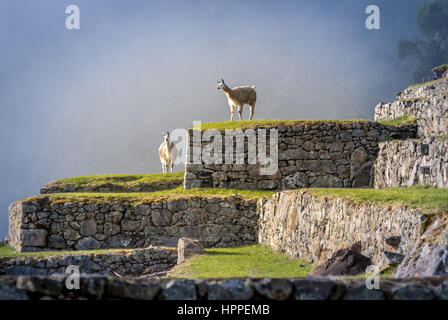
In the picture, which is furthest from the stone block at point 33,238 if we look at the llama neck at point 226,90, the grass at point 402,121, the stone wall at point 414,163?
the grass at point 402,121

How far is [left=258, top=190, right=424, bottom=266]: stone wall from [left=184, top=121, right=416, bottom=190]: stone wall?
10.7ft

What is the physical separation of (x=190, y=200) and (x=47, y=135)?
5785 cm

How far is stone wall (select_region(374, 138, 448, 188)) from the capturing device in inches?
385

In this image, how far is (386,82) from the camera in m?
65.3

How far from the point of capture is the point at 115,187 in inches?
815

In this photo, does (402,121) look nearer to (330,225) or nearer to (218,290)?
(330,225)

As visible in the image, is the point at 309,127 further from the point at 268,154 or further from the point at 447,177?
the point at 447,177

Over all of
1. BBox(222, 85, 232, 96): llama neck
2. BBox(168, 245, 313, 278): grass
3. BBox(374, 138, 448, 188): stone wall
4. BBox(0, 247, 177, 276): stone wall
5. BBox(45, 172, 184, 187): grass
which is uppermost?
BBox(222, 85, 232, 96): llama neck

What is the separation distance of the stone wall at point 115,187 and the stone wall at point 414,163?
7656 mm

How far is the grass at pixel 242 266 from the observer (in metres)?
9.21

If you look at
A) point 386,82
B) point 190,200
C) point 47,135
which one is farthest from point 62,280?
point 47,135

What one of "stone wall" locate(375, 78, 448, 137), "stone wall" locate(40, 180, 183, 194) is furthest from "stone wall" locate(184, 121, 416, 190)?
"stone wall" locate(40, 180, 183, 194)

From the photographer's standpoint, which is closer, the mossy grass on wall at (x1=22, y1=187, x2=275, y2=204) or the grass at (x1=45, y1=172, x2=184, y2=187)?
the mossy grass on wall at (x1=22, y1=187, x2=275, y2=204)

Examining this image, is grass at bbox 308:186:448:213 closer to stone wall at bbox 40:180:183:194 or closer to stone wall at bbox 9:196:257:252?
stone wall at bbox 9:196:257:252
